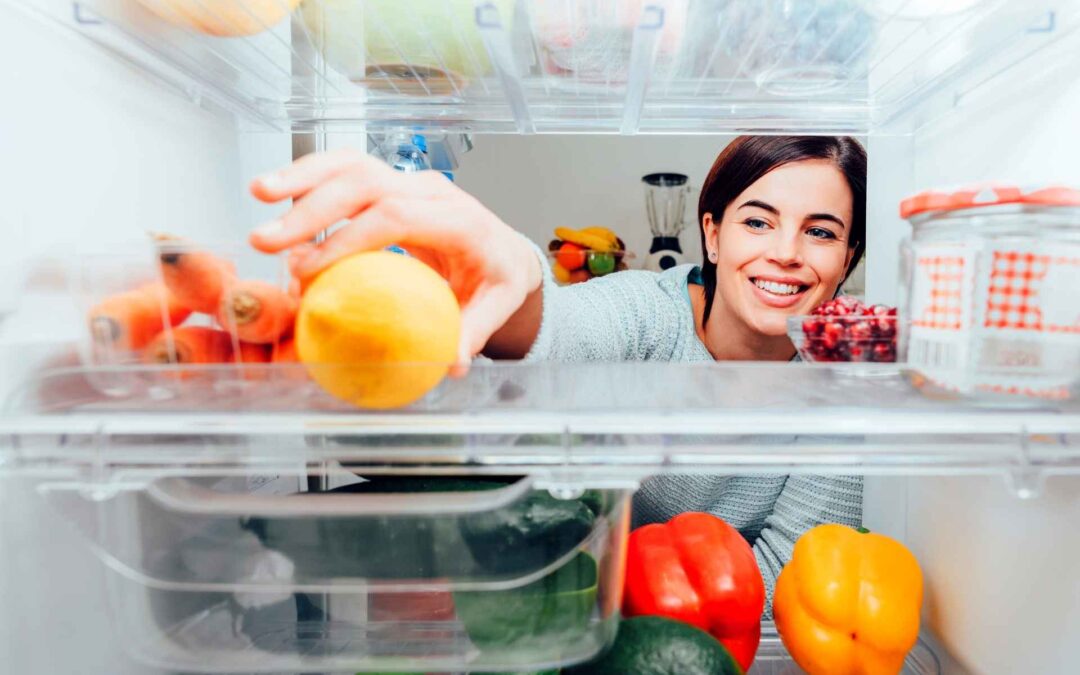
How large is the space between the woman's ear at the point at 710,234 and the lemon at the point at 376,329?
89 cm

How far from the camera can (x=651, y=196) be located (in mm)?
A: 2430

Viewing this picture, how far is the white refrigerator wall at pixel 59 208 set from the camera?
46cm

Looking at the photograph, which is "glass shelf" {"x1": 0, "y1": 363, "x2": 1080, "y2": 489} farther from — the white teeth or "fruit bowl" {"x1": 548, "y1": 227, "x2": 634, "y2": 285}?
"fruit bowl" {"x1": 548, "y1": 227, "x2": 634, "y2": 285}

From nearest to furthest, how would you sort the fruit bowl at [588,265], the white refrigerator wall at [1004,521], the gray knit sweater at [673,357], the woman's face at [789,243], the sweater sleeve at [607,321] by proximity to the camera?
the white refrigerator wall at [1004,521] → the sweater sleeve at [607,321] → the gray knit sweater at [673,357] → the woman's face at [789,243] → the fruit bowl at [588,265]

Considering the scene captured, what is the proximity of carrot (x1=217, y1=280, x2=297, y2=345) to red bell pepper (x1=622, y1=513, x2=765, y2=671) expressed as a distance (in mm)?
336

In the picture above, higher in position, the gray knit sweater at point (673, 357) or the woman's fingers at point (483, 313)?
the woman's fingers at point (483, 313)

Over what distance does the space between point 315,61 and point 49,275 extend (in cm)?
37

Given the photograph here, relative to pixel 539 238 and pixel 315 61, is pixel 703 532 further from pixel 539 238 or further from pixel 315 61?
→ pixel 539 238

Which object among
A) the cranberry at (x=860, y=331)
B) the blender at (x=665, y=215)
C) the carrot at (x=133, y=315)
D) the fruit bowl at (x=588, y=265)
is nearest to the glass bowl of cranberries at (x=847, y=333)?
the cranberry at (x=860, y=331)

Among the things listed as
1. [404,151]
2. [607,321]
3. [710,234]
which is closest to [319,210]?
[404,151]

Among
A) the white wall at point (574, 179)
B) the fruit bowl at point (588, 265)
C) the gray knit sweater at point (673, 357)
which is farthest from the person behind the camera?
the white wall at point (574, 179)

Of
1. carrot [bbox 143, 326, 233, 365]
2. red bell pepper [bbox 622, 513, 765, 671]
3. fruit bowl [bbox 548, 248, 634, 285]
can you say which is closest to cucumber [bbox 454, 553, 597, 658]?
A: red bell pepper [bbox 622, 513, 765, 671]

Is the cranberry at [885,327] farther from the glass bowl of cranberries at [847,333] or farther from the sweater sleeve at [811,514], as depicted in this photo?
the sweater sleeve at [811,514]

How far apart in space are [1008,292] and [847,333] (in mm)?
126
